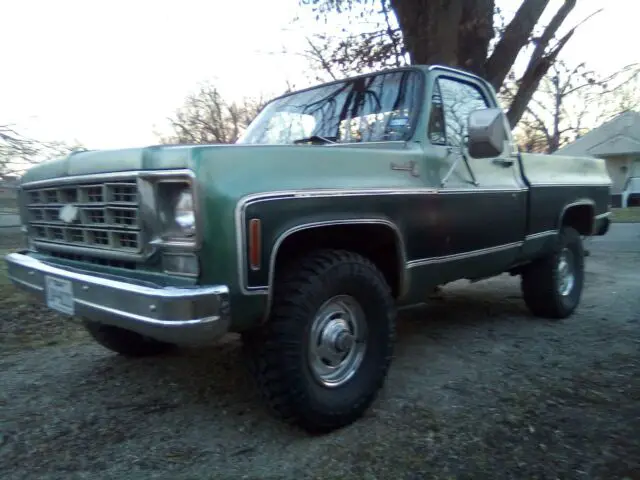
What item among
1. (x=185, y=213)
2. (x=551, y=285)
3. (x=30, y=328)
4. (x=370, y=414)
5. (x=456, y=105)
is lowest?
(x=30, y=328)

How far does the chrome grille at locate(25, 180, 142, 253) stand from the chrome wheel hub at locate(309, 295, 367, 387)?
0.99 metres

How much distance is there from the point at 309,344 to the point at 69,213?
150 centimetres

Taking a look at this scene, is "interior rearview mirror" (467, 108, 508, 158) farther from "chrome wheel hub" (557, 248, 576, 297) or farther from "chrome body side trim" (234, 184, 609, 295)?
"chrome wheel hub" (557, 248, 576, 297)

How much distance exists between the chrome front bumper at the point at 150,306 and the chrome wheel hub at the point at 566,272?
3.91 meters

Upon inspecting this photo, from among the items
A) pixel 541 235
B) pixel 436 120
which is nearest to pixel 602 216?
pixel 541 235

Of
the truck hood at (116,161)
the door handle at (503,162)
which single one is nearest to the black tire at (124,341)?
the truck hood at (116,161)

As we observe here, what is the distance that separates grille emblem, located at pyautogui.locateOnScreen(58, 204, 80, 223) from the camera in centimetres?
309

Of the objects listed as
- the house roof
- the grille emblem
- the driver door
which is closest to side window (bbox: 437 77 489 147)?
the driver door

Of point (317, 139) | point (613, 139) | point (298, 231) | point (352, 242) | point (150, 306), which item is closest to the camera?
point (150, 306)

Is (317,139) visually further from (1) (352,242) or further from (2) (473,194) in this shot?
(2) (473,194)

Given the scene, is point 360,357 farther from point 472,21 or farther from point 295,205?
point 472,21

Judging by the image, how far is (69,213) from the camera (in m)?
3.13

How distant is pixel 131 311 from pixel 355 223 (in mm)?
1198

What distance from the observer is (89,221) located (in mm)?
3025
